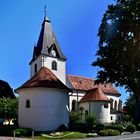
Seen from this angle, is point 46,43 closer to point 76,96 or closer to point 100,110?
point 76,96

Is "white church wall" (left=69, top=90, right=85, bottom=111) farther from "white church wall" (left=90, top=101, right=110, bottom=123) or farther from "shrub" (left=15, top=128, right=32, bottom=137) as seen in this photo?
"shrub" (left=15, top=128, right=32, bottom=137)

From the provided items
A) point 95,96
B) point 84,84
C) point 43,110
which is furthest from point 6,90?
point 43,110

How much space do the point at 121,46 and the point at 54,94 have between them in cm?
1076

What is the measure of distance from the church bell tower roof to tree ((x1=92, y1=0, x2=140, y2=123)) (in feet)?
59.9

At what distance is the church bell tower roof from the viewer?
201 ft

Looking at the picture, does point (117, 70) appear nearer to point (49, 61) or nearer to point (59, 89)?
point (59, 89)

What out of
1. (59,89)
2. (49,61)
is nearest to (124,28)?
(59,89)

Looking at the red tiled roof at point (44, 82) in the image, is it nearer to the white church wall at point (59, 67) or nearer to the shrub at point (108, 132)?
the shrub at point (108, 132)

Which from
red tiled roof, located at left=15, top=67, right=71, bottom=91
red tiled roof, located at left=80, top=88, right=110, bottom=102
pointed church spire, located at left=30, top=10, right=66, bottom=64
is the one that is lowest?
red tiled roof, located at left=80, top=88, right=110, bottom=102

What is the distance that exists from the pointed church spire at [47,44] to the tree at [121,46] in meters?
18.1

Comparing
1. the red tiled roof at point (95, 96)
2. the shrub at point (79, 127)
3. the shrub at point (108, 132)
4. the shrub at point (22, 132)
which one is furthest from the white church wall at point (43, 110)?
the red tiled roof at point (95, 96)

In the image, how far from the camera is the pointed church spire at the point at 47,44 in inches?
2410

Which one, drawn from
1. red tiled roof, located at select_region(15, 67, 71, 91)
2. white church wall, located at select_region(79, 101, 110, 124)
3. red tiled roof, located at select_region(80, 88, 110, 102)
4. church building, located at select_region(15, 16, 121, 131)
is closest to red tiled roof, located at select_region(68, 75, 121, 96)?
church building, located at select_region(15, 16, 121, 131)

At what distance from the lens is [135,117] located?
43.5 meters
